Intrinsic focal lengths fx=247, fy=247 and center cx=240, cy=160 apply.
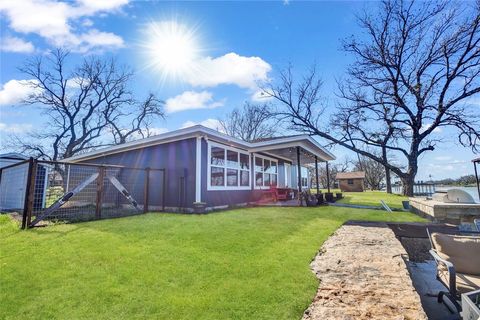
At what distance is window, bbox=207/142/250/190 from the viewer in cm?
918

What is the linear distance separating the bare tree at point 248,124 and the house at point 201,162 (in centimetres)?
1860

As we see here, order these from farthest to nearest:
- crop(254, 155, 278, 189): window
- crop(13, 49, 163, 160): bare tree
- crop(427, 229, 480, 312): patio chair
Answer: crop(13, 49, 163, 160): bare tree, crop(254, 155, 278, 189): window, crop(427, 229, 480, 312): patio chair

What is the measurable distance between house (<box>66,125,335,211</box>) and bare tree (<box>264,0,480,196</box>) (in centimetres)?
894

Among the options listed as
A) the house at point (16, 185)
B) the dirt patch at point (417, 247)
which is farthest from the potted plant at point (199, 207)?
the house at point (16, 185)

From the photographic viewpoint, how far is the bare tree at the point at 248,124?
3114cm

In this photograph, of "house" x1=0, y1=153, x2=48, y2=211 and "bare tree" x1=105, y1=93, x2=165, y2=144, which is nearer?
"house" x1=0, y1=153, x2=48, y2=211

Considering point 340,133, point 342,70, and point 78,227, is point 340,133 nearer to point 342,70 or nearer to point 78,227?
point 342,70

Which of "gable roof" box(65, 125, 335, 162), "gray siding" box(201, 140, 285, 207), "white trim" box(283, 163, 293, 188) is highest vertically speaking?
"gable roof" box(65, 125, 335, 162)

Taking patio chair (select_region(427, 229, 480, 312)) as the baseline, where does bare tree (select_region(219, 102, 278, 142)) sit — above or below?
above

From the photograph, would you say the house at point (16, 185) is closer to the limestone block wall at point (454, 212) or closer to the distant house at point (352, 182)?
the limestone block wall at point (454, 212)

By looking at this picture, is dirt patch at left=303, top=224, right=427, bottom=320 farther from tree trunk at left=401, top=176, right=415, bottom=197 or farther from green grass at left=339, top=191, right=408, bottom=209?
tree trunk at left=401, top=176, right=415, bottom=197

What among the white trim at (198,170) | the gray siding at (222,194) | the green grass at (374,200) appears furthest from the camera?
the green grass at (374,200)

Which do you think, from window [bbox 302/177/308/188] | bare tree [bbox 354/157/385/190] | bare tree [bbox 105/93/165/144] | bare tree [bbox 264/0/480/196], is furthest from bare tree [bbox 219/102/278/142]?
bare tree [bbox 354/157/385/190]

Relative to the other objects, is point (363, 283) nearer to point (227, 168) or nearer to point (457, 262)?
point (457, 262)
